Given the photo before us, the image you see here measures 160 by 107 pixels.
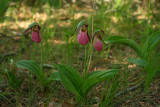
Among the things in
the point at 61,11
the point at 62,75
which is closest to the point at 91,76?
the point at 62,75

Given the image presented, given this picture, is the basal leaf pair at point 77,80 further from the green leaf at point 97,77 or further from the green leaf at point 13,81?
the green leaf at point 13,81

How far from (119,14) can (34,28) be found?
186cm

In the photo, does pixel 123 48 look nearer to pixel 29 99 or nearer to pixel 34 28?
pixel 34 28

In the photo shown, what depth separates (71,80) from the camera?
1.41m

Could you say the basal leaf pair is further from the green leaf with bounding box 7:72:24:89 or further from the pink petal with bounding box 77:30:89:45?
the green leaf with bounding box 7:72:24:89

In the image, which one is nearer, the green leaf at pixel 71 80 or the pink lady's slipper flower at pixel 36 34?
the green leaf at pixel 71 80

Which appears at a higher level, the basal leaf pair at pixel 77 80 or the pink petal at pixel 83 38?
the pink petal at pixel 83 38

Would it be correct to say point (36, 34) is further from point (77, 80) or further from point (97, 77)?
point (97, 77)

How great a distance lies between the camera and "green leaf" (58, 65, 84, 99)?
1383mm

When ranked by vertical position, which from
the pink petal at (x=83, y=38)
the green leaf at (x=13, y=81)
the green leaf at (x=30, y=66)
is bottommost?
the green leaf at (x=13, y=81)

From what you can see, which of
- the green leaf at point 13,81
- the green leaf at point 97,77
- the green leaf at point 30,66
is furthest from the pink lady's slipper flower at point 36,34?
the green leaf at point 97,77

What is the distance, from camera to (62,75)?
1.38 m

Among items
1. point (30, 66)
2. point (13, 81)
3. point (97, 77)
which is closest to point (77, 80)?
point (97, 77)

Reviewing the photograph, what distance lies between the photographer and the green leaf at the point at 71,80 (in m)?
1.38
